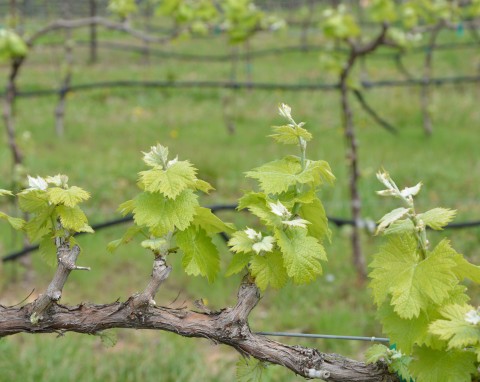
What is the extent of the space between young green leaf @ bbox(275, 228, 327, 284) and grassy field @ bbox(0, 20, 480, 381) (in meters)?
0.30

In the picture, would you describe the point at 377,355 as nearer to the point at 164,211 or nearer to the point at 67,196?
the point at 164,211

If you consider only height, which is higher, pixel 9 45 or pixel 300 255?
pixel 300 255

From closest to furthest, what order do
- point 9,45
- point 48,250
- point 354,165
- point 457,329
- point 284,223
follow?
point 457,329 → point 284,223 → point 48,250 → point 9,45 → point 354,165

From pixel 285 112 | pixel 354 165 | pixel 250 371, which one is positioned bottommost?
pixel 354 165

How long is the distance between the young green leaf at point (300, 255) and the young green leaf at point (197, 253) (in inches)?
7.4

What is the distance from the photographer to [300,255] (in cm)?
125

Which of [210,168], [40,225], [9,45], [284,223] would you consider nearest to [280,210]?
[284,223]

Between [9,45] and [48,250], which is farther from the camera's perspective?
[9,45]

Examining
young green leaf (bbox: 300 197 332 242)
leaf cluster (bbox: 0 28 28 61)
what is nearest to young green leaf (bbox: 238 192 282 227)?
young green leaf (bbox: 300 197 332 242)

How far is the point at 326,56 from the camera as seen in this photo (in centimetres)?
562

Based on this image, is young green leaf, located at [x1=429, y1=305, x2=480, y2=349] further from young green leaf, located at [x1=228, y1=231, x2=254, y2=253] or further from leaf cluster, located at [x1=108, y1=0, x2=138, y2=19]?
leaf cluster, located at [x1=108, y1=0, x2=138, y2=19]

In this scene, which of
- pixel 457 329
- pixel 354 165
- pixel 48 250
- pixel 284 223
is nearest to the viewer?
pixel 457 329

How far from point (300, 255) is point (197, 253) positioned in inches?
8.9

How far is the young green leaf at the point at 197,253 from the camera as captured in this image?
1.35 m
